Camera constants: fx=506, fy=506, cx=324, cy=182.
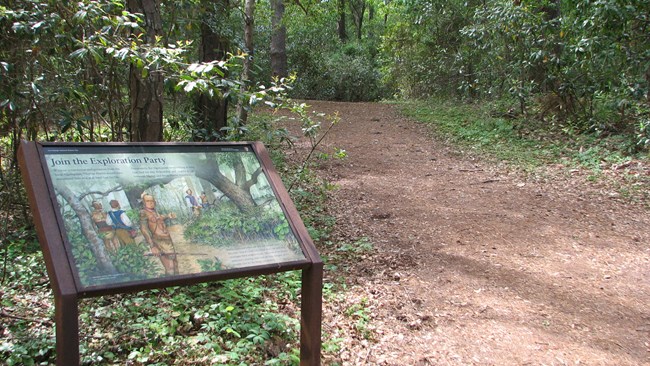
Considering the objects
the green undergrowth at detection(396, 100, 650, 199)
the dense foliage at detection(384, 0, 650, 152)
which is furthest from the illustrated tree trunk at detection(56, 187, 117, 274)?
the dense foliage at detection(384, 0, 650, 152)

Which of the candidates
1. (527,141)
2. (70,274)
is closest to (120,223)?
(70,274)

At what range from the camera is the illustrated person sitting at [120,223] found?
2.33 metres

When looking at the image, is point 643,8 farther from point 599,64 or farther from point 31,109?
point 31,109

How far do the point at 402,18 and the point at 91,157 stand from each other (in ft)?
53.7

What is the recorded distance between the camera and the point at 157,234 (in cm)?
242

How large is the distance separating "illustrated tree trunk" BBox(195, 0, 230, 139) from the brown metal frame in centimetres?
388

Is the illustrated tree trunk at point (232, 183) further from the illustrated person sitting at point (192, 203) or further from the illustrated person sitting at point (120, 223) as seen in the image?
the illustrated person sitting at point (120, 223)

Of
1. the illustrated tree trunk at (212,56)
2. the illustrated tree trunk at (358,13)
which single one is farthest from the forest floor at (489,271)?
the illustrated tree trunk at (358,13)

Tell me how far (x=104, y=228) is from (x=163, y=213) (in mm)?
287

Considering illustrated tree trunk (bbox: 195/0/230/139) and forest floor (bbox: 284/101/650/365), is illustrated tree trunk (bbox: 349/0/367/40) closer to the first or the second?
illustrated tree trunk (bbox: 195/0/230/139)

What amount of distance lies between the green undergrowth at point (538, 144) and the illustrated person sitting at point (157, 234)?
6267 millimetres

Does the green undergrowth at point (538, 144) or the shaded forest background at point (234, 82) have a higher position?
the shaded forest background at point (234, 82)

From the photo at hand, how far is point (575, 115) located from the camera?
9961mm

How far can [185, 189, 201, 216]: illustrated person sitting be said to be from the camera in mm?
2604
